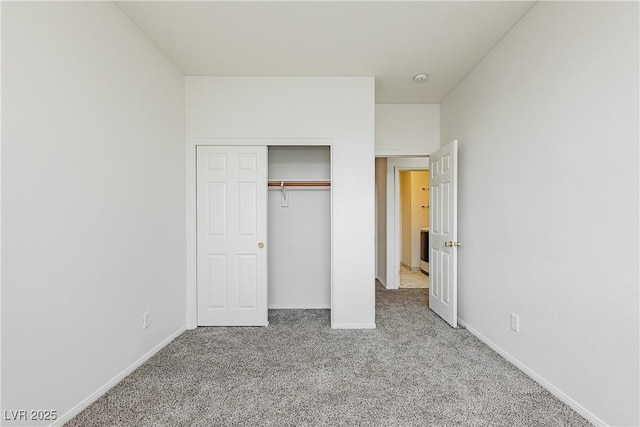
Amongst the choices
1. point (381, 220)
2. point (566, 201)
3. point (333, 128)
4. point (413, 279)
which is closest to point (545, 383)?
point (566, 201)

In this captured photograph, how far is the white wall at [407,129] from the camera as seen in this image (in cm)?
406

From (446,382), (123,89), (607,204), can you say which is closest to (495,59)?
(607,204)

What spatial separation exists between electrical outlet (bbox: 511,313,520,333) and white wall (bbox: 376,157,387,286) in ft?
9.03

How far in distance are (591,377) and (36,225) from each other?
3.05 m

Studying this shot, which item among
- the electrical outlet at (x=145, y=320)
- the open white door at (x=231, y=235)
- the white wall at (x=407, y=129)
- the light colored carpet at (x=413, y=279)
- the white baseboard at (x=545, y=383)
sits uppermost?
the white wall at (x=407, y=129)

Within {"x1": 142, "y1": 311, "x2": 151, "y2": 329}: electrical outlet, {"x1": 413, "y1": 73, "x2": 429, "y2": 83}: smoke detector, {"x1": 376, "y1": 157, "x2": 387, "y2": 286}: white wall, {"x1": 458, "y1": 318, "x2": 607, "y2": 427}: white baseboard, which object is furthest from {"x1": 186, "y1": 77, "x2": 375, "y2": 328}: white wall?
{"x1": 376, "y1": 157, "x2": 387, "y2": 286}: white wall

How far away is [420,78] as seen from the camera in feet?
10.7

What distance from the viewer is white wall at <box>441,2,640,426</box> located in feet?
5.08

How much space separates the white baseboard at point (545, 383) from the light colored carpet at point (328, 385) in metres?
0.04

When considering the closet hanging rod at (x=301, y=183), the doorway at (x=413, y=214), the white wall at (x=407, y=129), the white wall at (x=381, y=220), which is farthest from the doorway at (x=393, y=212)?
the doorway at (x=413, y=214)

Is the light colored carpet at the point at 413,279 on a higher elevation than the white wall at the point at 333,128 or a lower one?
lower

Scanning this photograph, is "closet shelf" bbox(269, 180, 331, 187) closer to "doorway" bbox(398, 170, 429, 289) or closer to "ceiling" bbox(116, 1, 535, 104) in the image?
"ceiling" bbox(116, 1, 535, 104)

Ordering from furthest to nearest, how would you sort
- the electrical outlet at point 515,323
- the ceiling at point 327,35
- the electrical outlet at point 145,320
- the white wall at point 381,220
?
the white wall at point 381,220 → the electrical outlet at point 145,320 → the electrical outlet at point 515,323 → the ceiling at point 327,35

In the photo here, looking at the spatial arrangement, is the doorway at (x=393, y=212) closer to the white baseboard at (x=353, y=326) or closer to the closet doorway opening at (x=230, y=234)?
the white baseboard at (x=353, y=326)
